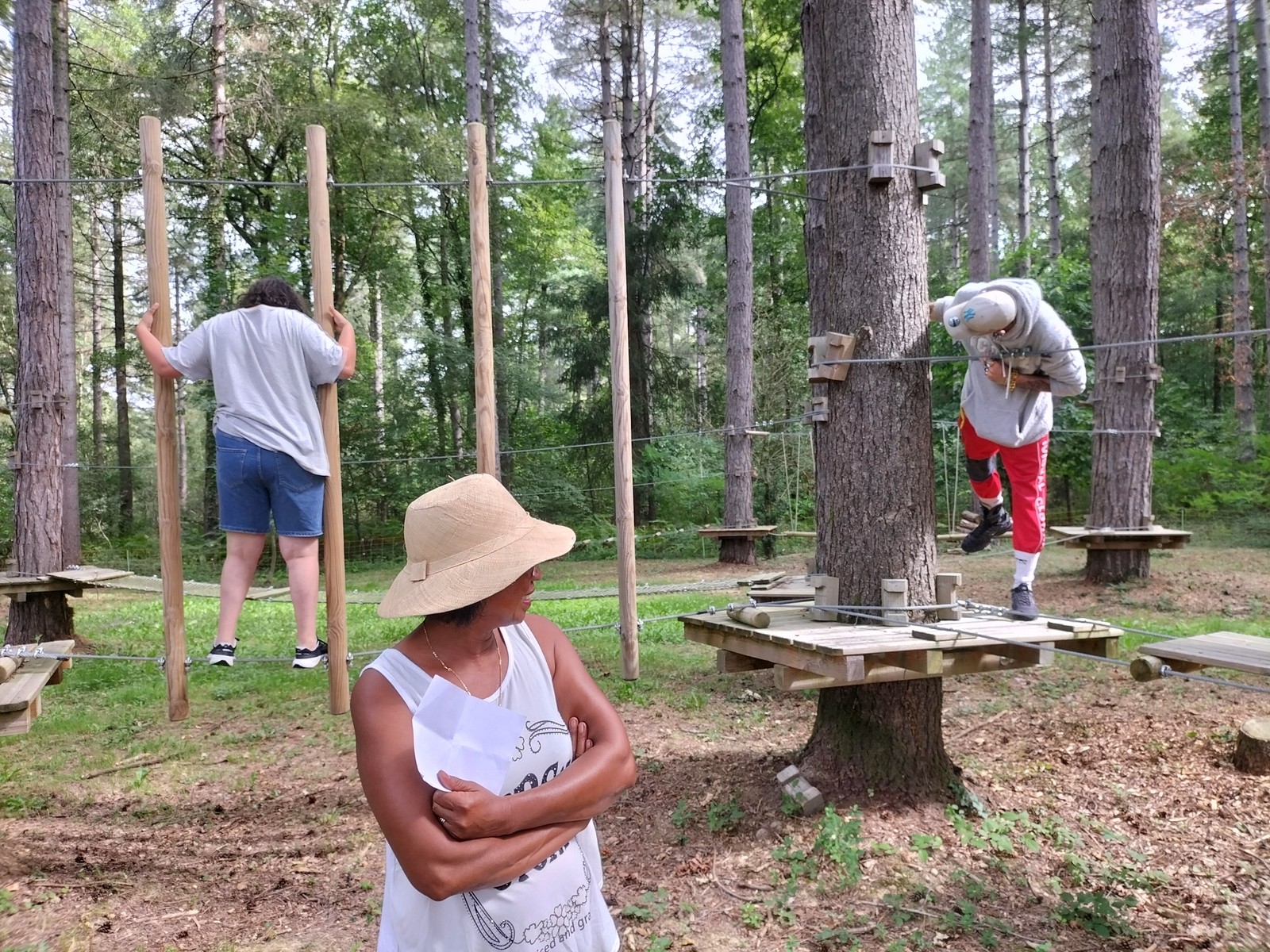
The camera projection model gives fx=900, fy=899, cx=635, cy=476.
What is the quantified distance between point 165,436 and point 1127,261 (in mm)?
7513

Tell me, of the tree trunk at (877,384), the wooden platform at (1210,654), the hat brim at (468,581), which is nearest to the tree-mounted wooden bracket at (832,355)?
the tree trunk at (877,384)

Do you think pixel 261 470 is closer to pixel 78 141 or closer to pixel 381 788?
pixel 381 788

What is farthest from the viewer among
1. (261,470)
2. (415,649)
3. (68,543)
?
(68,543)

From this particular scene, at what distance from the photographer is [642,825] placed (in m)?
3.73

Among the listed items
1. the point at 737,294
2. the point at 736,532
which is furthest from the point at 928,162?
the point at 737,294

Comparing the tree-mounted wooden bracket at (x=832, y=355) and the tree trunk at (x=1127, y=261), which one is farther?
the tree trunk at (x=1127, y=261)

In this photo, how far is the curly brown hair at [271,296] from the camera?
12.1ft

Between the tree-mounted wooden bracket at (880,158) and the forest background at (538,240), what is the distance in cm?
980

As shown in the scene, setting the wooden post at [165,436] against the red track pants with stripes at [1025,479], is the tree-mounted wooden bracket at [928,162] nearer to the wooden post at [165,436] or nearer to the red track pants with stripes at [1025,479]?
the red track pants with stripes at [1025,479]

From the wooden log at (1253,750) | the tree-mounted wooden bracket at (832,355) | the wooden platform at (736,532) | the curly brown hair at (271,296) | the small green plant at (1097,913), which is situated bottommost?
the small green plant at (1097,913)

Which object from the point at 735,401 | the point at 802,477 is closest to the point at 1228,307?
the point at 802,477

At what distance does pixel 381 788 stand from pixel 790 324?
16.2m

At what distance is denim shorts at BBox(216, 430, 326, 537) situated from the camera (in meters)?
3.58

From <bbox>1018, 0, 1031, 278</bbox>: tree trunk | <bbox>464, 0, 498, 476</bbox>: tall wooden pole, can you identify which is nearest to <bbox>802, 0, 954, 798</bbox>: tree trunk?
<bbox>464, 0, 498, 476</bbox>: tall wooden pole
